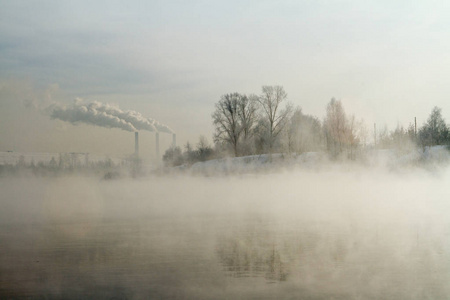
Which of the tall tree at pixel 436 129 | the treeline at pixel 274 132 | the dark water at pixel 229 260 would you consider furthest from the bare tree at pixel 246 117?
the dark water at pixel 229 260

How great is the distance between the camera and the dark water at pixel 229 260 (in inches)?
298

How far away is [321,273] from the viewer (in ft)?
→ 27.7

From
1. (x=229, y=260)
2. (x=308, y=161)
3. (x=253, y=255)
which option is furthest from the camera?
(x=308, y=161)

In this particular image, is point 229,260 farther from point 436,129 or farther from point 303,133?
point 436,129

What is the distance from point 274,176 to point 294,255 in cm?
3955

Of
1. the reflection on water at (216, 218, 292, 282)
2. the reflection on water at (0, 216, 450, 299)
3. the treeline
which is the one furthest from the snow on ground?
the reflection on water at (216, 218, 292, 282)

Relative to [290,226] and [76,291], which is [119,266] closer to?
[76,291]

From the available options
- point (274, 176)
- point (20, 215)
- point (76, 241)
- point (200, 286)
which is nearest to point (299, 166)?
point (274, 176)

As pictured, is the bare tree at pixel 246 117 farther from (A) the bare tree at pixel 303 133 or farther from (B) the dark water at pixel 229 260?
(B) the dark water at pixel 229 260

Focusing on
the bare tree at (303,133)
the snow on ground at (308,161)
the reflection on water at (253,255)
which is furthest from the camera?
the bare tree at (303,133)

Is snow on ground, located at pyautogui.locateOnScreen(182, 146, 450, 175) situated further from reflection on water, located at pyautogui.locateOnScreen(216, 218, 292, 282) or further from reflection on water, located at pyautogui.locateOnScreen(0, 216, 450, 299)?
reflection on water, located at pyautogui.locateOnScreen(216, 218, 292, 282)

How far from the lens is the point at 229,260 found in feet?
31.5

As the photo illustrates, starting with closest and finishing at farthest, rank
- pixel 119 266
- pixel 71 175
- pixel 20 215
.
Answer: pixel 119 266 → pixel 20 215 → pixel 71 175

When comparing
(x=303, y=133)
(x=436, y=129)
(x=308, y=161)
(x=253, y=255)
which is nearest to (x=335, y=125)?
(x=308, y=161)
